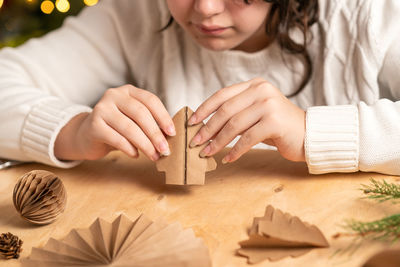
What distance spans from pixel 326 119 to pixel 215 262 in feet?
1.32

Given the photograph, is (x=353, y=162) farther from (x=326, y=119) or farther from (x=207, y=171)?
(x=207, y=171)

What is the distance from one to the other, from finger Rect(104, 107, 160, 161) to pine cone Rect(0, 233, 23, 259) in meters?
0.28

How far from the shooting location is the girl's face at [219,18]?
1.01 m

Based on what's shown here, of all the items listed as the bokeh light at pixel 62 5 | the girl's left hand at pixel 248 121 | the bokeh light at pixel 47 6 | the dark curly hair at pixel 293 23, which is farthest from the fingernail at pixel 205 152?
the bokeh light at pixel 47 6

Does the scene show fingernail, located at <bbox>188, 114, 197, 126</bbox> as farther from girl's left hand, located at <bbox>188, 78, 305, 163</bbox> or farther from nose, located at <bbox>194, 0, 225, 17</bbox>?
nose, located at <bbox>194, 0, 225, 17</bbox>

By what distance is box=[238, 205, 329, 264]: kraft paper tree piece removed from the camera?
2.10 ft

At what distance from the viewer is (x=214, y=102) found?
87cm

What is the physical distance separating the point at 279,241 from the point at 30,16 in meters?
1.84

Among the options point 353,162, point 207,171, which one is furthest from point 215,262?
point 353,162

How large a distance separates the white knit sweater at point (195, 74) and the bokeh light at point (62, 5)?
25.5 inches

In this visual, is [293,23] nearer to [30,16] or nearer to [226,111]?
[226,111]

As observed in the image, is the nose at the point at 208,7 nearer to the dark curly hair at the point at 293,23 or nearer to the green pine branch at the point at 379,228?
the dark curly hair at the point at 293,23

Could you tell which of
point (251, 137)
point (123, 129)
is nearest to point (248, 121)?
point (251, 137)

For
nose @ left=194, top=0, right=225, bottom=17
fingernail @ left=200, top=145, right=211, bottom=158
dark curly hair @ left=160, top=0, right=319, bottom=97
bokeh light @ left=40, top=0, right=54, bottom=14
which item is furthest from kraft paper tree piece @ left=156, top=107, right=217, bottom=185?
bokeh light @ left=40, top=0, right=54, bottom=14
